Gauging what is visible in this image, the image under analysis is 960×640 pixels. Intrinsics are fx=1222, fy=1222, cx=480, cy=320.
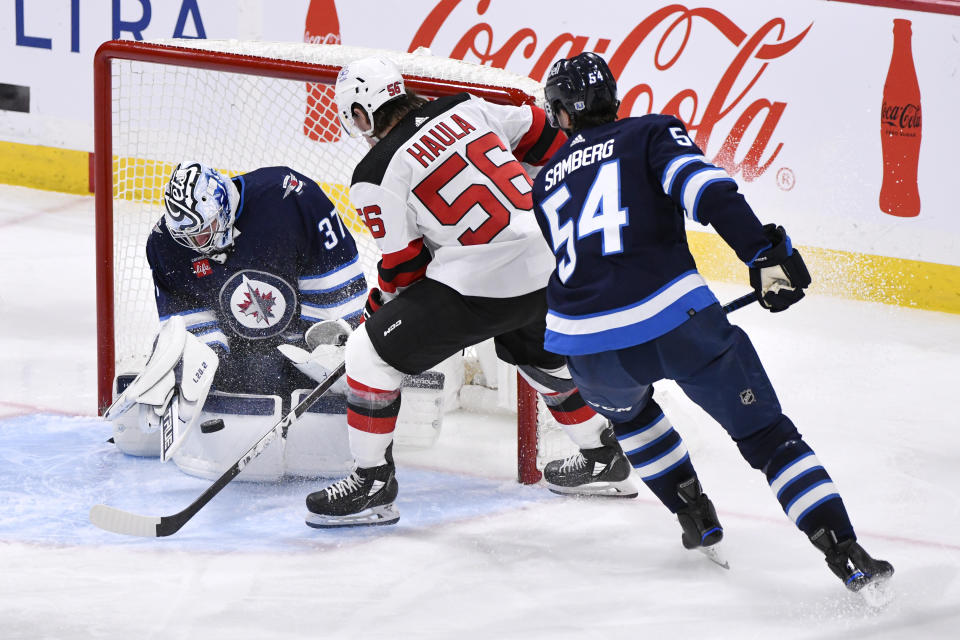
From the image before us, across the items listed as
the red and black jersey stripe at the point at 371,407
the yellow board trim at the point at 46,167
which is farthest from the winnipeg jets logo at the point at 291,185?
the yellow board trim at the point at 46,167

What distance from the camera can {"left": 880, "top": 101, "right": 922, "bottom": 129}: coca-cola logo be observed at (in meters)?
4.20

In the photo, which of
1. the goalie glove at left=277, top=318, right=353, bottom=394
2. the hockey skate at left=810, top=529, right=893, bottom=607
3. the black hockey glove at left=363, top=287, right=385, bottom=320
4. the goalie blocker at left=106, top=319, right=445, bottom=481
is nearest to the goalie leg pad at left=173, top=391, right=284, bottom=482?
the goalie blocker at left=106, top=319, right=445, bottom=481

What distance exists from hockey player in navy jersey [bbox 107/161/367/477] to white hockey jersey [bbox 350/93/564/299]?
0.40 meters

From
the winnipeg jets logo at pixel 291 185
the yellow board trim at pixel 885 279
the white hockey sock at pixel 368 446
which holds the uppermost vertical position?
the winnipeg jets logo at pixel 291 185

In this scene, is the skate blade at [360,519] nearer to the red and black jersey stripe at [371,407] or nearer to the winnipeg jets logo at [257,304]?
the red and black jersey stripe at [371,407]

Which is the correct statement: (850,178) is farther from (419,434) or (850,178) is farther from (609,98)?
(609,98)

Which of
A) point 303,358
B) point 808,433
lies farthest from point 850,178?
point 303,358

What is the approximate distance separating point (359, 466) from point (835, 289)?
7.67 feet

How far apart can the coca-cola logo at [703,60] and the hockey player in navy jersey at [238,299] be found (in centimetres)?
190

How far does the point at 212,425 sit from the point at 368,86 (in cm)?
93

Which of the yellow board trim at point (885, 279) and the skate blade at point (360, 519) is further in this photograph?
the yellow board trim at point (885, 279)

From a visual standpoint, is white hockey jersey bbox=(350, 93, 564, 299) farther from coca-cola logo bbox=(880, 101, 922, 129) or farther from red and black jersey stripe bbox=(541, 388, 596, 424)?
coca-cola logo bbox=(880, 101, 922, 129)

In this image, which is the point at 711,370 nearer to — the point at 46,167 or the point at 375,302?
the point at 375,302

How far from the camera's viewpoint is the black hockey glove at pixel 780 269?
2090mm
